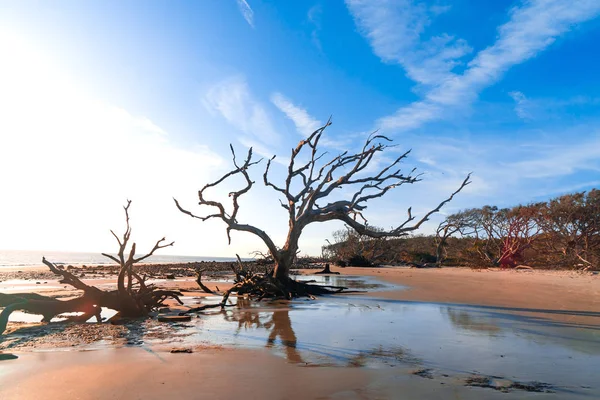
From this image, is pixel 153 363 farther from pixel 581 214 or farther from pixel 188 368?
pixel 581 214

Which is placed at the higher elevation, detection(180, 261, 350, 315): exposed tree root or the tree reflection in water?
detection(180, 261, 350, 315): exposed tree root

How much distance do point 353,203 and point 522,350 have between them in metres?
9.72

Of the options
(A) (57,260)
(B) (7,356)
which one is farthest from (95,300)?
(A) (57,260)

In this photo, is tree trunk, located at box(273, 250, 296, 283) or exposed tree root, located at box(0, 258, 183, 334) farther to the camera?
tree trunk, located at box(273, 250, 296, 283)

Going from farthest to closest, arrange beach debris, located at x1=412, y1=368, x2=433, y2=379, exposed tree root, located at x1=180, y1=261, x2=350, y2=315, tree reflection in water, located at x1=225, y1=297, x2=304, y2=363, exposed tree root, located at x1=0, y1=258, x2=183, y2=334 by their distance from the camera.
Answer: exposed tree root, located at x1=180, y1=261, x2=350, y2=315, exposed tree root, located at x1=0, y1=258, x2=183, y2=334, tree reflection in water, located at x1=225, y1=297, x2=304, y2=363, beach debris, located at x1=412, y1=368, x2=433, y2=379

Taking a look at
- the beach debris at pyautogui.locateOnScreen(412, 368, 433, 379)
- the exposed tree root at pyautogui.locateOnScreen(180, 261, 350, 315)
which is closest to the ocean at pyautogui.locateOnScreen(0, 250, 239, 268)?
the exposed tree root at pyautogui.locateOnScreen(180, 261, 350, 315)

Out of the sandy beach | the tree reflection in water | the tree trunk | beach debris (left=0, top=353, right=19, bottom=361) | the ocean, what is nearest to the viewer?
the sandy beach

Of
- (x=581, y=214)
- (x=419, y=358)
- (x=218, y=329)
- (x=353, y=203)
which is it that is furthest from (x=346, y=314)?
(x=581, y=214)

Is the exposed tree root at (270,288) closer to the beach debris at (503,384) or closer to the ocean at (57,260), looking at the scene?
the beach debris at (503,384)

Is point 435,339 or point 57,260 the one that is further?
point 57,260

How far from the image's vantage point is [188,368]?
A: 4152 millimetres

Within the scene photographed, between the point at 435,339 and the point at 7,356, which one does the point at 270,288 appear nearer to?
the point at 435,339

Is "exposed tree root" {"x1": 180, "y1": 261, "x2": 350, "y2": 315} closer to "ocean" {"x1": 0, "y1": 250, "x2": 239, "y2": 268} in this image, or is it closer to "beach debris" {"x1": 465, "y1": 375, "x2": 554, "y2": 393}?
"beach debris" {"x1": 465, "y1": 375, "x2": 554, "y2": 393}

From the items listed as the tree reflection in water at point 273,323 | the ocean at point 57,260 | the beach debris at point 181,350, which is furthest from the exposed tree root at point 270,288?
the ocean at point 57,260
